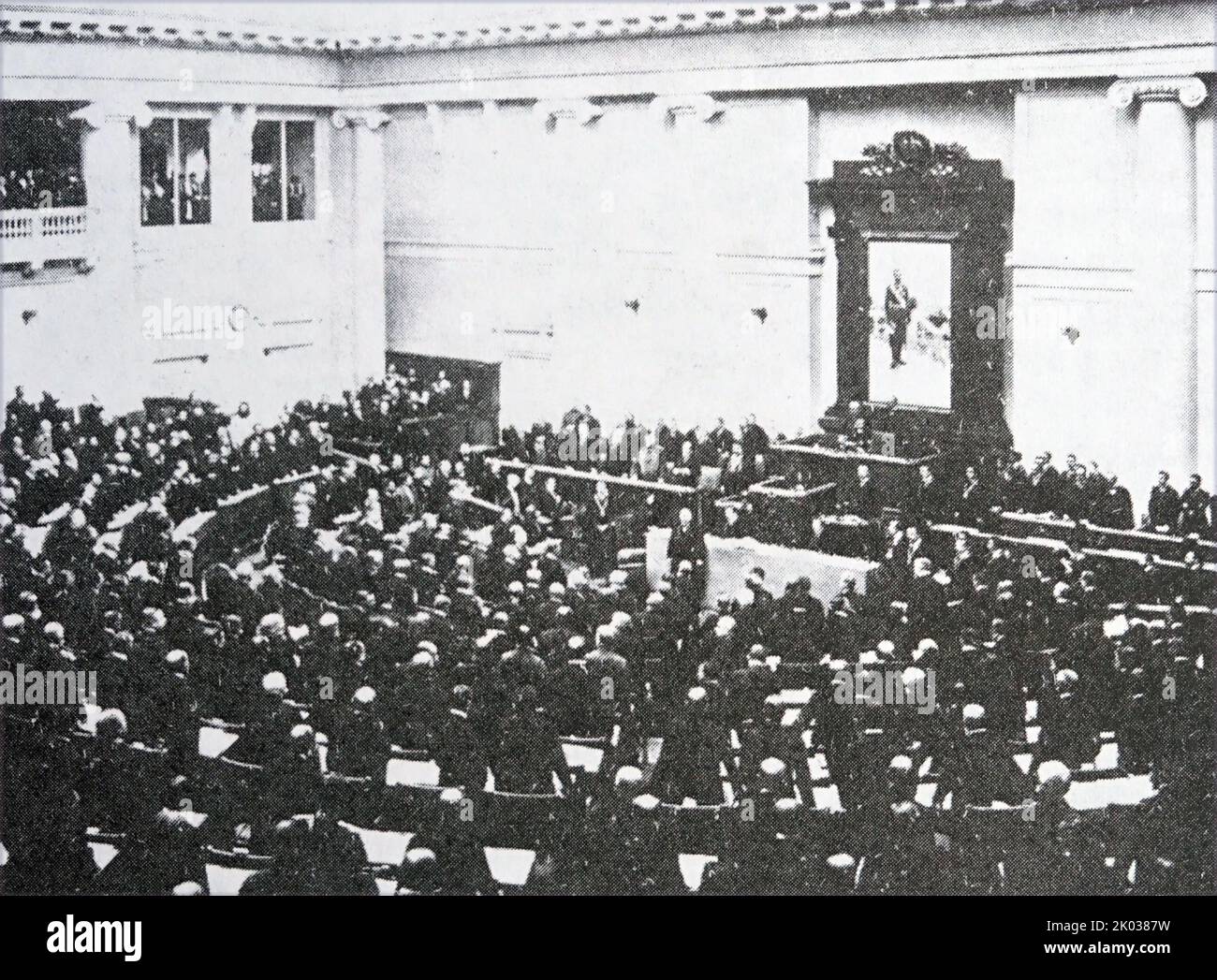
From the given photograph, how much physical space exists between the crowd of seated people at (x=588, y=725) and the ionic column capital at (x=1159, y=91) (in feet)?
21.7

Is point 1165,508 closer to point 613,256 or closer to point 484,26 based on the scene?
point 613,256

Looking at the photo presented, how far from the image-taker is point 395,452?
21.4 meters

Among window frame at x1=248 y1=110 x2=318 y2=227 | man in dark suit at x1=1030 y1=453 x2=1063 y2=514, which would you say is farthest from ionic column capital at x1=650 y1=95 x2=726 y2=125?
man in dark suit at x1=1030 y1=453 x2=1063 y2=514

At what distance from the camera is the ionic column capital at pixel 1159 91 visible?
17.4 metres

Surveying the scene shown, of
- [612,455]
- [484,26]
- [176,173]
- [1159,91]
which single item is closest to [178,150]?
[176,173]

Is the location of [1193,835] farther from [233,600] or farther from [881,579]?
[233,600]

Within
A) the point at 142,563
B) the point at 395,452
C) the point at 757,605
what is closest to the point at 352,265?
the point at 395,452

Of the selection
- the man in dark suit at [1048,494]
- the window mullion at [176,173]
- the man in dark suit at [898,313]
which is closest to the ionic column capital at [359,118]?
the window mullion at [176,173]

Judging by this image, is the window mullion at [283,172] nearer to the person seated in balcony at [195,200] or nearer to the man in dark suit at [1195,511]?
the person seated in balcony at [195,200]

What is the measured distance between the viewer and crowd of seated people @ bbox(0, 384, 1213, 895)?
9.28 m

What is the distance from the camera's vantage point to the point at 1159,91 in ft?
58.1

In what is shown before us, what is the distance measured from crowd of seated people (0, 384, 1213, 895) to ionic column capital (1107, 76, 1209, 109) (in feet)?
21.7

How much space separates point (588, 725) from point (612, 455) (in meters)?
8.33

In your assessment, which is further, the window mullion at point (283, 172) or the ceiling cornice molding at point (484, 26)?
the window mullion at point (283, 172)
